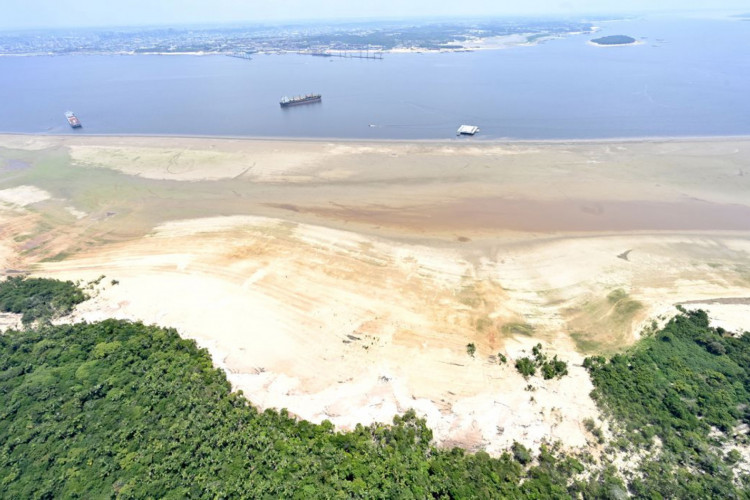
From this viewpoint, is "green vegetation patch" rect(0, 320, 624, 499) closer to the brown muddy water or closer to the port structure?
the brown muddy water

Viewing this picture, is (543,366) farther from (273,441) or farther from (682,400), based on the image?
(273,441)

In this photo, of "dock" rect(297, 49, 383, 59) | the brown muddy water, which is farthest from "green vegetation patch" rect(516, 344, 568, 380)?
"dock" rect(297, 49, 383, 59)

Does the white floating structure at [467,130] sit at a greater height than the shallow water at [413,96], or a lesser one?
lesser

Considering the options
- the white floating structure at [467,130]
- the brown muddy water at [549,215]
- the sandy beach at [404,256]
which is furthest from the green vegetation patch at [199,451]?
the white floating structure at [467,130]

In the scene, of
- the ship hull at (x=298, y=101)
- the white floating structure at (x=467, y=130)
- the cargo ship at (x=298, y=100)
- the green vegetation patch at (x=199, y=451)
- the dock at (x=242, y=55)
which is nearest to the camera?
the green vegetation patch at (x=199, y=451)

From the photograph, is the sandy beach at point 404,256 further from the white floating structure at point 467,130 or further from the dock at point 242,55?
the dock at point 242,55

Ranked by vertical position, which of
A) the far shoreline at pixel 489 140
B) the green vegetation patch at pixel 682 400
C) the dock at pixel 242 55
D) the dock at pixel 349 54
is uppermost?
the dock at pixel 242 55

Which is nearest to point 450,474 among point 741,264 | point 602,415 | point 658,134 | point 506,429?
point 506,429
